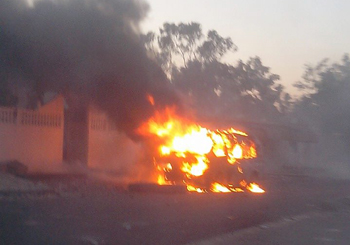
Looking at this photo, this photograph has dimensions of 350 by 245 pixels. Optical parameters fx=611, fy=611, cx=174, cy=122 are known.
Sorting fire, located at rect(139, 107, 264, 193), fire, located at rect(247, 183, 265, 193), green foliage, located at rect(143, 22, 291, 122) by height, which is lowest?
fire, located at rect(247, 183, 265, 193)

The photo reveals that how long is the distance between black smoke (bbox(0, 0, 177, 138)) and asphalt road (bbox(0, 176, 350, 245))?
3539 mm

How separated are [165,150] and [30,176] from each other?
15.0 ft

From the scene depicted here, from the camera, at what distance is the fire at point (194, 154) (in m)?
19.3

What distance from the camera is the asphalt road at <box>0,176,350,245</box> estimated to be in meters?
9.95

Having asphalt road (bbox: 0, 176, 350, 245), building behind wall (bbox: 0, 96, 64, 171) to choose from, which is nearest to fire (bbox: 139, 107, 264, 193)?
asphalt road (bbox: 0, 176, 350, 245)

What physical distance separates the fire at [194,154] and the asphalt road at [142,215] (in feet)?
5.74

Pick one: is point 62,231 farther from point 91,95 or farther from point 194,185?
point 91,95

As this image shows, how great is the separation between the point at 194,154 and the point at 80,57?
4854 mm

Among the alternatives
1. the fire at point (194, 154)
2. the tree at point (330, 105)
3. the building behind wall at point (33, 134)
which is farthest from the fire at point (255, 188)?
the tree at point (330, 105)

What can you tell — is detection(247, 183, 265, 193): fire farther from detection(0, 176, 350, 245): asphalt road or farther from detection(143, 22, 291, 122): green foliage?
detection(143, 22, 291, 122): green foliage

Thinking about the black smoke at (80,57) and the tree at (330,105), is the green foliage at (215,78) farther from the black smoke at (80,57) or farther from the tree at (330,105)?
the black smoke at (80,57)

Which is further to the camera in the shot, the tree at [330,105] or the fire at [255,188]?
the tree at [330,105]

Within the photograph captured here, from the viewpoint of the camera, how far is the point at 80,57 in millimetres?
19828

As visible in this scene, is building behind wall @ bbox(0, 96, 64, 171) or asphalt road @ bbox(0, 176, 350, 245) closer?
asphalt road @ bbox(0, 176, 350, 245)
